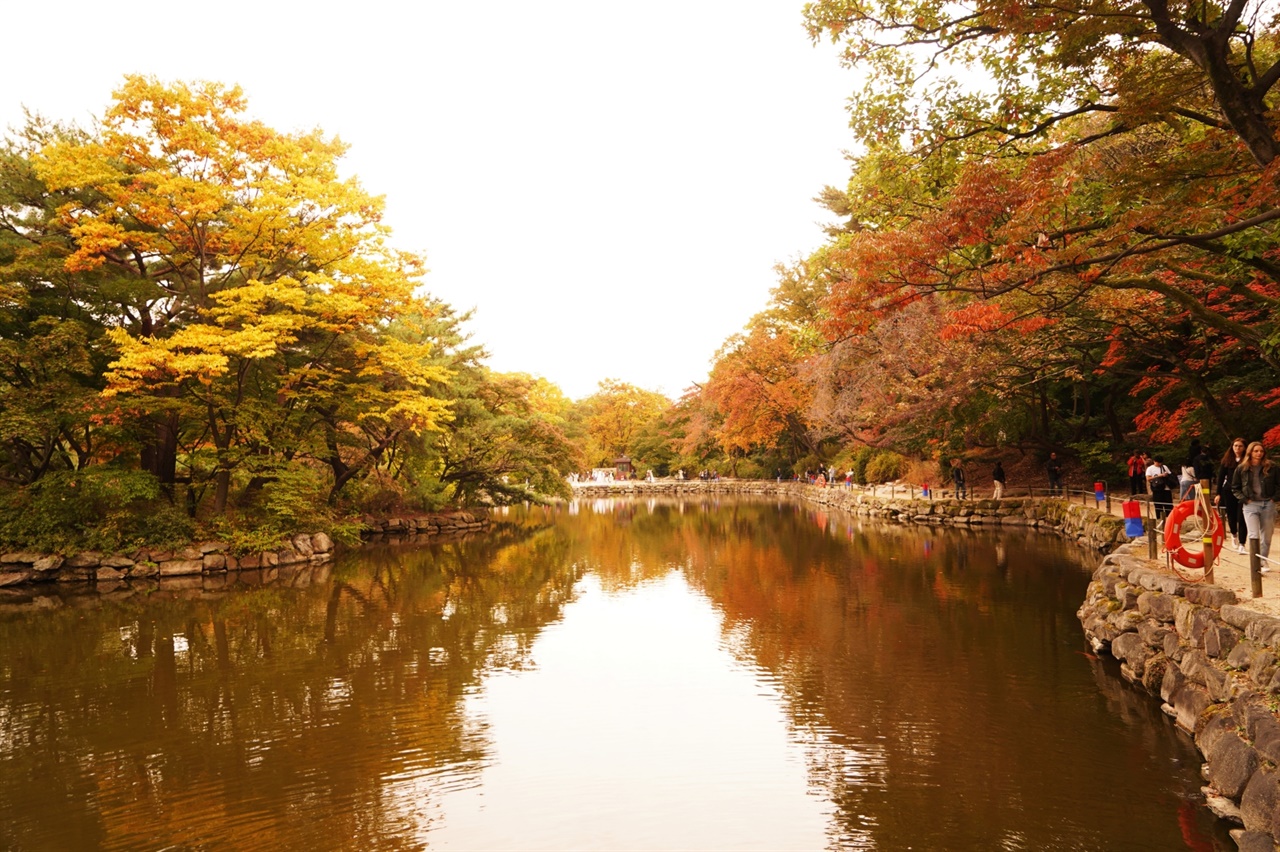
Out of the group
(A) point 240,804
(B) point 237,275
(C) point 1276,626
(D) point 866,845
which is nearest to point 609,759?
(D) point 866,845

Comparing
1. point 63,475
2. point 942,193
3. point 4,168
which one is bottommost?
point 63,475

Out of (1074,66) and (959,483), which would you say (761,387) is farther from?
(1074,66)

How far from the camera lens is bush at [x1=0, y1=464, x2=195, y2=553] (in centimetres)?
1551

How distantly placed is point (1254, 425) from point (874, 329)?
9330 millimetres

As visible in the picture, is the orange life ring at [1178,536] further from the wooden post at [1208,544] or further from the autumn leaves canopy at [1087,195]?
the autumn leaves canopy at [1087,195]

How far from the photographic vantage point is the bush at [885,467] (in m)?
30.9

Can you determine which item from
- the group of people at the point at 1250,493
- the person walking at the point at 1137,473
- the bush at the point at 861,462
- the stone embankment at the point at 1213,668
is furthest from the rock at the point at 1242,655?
the bush at the point at 861,462

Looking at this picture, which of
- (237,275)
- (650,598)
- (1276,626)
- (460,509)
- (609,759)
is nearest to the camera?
(1276,626)

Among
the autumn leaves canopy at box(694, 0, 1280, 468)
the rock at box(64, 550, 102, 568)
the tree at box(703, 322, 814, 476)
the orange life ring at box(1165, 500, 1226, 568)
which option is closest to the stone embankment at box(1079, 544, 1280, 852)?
the orange life ring at box(1165, 500, 1226, 568)

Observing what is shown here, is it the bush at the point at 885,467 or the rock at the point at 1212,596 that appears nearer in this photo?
the rock at the point at 1212,596

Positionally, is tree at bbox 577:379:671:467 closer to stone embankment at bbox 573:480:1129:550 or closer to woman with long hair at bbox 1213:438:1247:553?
stone embankment at bbox 573:480:1129:550

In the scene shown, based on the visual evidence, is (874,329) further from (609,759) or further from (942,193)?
(609,759)

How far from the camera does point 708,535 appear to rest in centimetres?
2366

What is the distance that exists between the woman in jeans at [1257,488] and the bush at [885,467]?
23.3m
